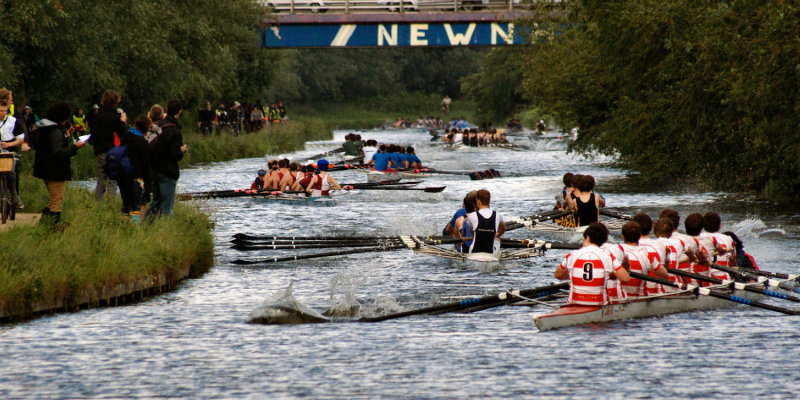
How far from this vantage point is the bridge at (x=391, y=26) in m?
50.2

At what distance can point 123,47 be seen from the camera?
32531 mm

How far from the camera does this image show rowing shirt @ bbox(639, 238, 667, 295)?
1233cm

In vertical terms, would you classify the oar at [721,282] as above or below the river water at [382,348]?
above

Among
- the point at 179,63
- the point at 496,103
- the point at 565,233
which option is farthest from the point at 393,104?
the point at 565,233

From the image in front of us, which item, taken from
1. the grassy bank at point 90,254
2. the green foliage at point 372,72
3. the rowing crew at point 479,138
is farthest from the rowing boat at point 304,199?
the green foliage at point 372,72

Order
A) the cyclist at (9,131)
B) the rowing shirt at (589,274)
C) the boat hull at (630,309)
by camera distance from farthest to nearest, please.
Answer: the cyclist at (9,131)
the boat hull at (630,309)
the rowing shirt at (589,274)

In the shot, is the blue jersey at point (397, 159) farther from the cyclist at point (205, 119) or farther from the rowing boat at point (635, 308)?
the rowing boat at point (635, 308)

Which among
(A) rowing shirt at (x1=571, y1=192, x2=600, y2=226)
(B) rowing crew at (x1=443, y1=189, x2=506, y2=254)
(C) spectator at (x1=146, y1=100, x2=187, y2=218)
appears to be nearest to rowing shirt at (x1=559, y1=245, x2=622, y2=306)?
(B) rowing crew at (x1=443, y1=189, x2=506, y2=254)

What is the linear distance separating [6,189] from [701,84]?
46.5ft

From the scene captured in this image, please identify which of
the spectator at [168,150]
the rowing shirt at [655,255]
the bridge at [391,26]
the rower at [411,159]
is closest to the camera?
the rowing shirt at [655,255]

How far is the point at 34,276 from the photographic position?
1205 cm

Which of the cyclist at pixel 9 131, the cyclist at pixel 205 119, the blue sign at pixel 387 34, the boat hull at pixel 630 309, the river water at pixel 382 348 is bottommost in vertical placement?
the river water at pixel 382 348

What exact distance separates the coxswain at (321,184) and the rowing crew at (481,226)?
10656 millimetres

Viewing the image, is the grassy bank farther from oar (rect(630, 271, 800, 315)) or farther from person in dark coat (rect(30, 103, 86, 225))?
oar (rect(630, 271, 800, 315))
